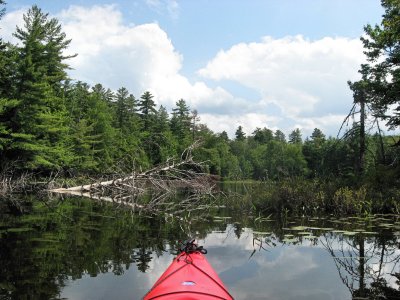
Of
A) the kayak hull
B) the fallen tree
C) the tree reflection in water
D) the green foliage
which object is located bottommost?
the tree reflection in water

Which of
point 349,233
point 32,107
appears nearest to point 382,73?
point 349,233

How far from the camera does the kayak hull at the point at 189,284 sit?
4.36 metres

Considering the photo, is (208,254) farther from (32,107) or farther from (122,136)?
(122,136)

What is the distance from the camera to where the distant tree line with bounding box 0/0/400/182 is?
23984mm

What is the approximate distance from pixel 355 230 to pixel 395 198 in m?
5.08

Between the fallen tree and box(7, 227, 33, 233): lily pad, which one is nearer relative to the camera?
box(7, 227, 33, 233): lily pad

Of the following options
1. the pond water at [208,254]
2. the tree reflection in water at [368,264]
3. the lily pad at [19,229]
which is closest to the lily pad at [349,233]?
the pond water at [208,254]

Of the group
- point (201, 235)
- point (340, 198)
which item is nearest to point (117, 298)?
point (201, 235)

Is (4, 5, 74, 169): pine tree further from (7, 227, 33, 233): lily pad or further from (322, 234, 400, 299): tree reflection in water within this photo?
(322, 234, 400, 299): tree reflection in water

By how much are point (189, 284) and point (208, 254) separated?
476 cm

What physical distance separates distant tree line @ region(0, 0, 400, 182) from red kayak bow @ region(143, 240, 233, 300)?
10965mm

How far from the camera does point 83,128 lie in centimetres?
4162

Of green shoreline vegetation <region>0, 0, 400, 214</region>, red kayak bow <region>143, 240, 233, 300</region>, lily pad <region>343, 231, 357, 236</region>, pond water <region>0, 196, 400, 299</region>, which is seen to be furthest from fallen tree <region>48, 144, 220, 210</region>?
red kayak bow <region>143, 240, 233, 300</region>

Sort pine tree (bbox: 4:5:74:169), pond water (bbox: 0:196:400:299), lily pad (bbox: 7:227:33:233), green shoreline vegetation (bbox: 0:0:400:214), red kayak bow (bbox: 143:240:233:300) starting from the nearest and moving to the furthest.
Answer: red kayak bow (bbox: 143:240:233:300) < pond water (bbox: 0:196:400:299) < lily pad (bbox: 7:227:33:233) < green shoreline vegetation (bbox: 0:0:400:214) < pine tree (bbox: 4:5:74:169)
